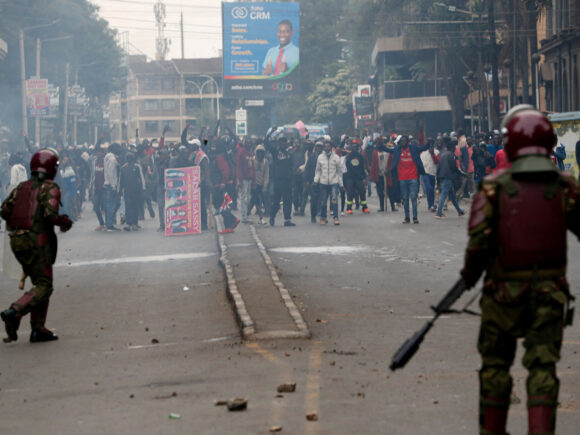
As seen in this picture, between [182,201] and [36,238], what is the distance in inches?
514

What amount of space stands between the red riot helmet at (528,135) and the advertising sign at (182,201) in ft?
58.1

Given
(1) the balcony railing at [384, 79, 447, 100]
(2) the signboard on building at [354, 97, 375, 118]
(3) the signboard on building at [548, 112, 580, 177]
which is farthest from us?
(2) the signboard on building at [354, 97, 375, 118]

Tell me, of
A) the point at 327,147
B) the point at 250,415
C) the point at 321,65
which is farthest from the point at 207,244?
the point at 321,65

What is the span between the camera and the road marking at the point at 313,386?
600 centimetres

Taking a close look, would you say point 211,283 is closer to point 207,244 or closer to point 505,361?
point 207,244

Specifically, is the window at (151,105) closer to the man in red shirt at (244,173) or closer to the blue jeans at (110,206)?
the man in red shirt at (244,173)

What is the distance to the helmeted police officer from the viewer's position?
930 cm

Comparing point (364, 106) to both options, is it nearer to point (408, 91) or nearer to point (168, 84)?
point (408, 91)

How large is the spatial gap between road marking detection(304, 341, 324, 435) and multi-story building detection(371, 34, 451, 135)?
53195 mm

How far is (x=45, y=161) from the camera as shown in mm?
9320

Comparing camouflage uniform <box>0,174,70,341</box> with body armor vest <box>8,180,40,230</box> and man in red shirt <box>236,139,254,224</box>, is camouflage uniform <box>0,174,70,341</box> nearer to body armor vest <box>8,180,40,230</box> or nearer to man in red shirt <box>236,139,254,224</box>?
body armor vest <box>8,180,40,230</box>

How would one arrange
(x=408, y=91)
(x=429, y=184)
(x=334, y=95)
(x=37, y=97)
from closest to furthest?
(x=429, y=184)
(x=37, y=97)
(x=408, y=91)
(x=334, y=95)

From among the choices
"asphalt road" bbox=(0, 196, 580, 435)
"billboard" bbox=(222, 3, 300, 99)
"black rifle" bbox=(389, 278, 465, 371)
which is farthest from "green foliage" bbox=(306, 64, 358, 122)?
"black rifle" bbox=(389, 278, 465, 371)

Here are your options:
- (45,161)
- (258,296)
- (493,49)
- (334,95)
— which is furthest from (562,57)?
(334,95)
